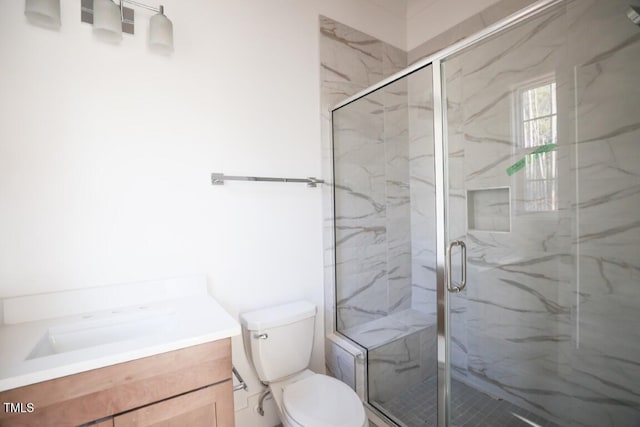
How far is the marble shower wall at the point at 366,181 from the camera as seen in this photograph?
201cm

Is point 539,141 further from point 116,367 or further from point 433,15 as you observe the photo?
point 116,367

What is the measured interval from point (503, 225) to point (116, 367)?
207 centimetres

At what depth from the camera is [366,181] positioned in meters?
2.11

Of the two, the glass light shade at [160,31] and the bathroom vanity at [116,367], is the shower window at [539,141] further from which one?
the glass light shade at [160,31]

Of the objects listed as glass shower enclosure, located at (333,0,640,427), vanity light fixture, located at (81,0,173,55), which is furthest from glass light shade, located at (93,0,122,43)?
glass shower enclosure, located at (333,0,640,427)

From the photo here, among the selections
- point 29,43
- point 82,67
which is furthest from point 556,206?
point 29,43

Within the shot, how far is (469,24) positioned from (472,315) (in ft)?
6.55

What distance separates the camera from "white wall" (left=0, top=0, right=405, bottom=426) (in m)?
1.18

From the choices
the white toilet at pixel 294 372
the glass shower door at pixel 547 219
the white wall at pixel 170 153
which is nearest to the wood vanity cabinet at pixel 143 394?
the white toilet at pixel 294 372

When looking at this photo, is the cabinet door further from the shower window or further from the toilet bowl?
the shower window

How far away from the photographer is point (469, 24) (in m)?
2.05

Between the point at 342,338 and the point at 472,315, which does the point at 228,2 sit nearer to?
the point at 342,338

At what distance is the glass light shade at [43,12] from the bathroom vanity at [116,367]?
1.11 meters

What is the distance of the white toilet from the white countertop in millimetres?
329
